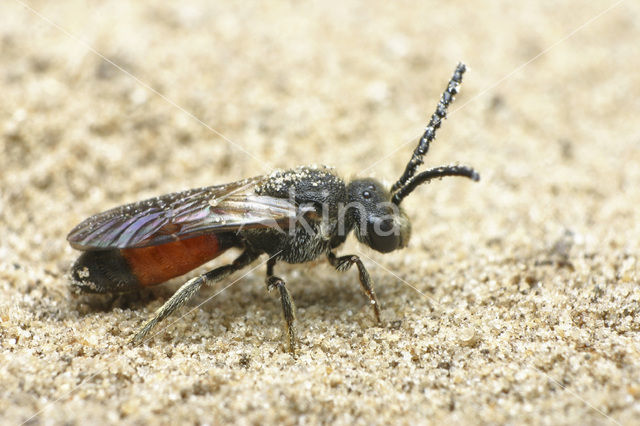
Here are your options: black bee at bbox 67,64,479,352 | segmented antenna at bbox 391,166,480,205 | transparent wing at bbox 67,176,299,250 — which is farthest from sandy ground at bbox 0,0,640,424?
transparent wing at bbox 67,176,299,250

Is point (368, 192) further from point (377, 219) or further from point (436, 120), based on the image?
point (436, 120)

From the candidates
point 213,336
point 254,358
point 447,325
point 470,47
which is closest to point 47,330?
point 213,336

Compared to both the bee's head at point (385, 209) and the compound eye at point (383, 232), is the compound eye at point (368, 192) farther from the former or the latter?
the compound eye at point (383, 232)

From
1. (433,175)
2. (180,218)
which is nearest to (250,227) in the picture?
(180,218)

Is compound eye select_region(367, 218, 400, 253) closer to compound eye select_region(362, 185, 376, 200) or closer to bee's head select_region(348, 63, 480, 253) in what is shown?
bee's head select_region(348, 63, 480, 253)

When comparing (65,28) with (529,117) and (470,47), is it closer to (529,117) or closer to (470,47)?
(470,47)
